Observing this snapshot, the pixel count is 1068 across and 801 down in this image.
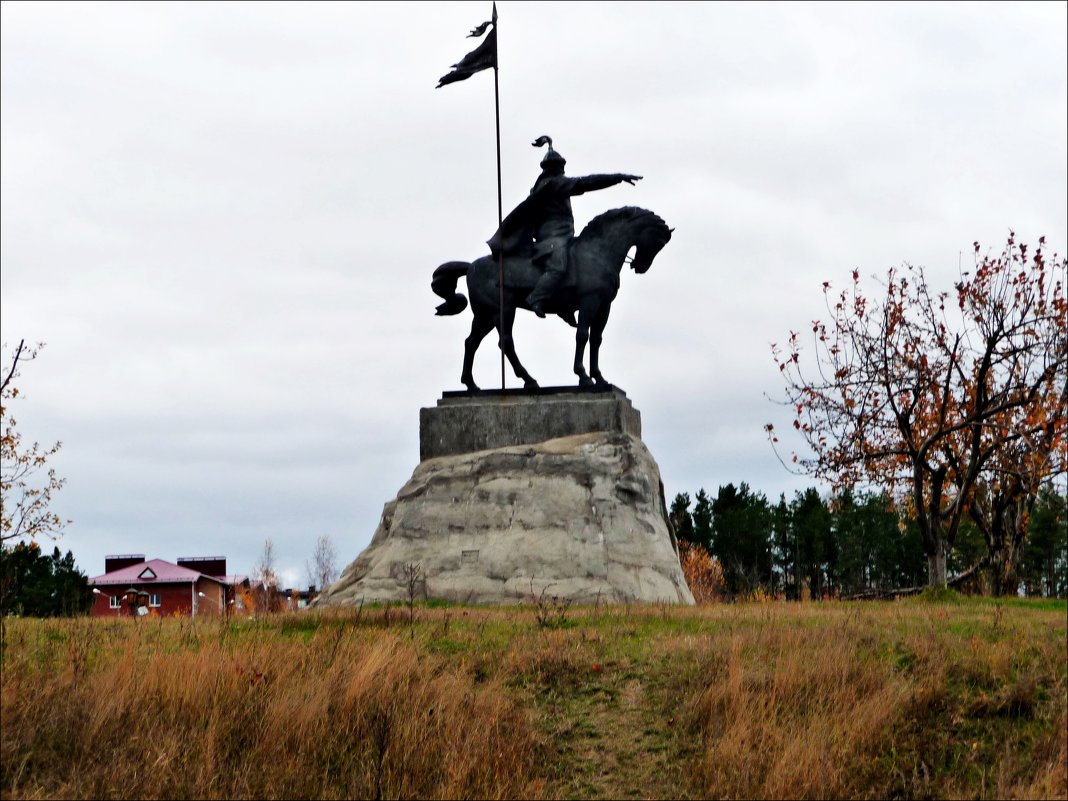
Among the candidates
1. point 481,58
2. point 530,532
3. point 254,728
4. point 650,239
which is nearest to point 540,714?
point 254,728

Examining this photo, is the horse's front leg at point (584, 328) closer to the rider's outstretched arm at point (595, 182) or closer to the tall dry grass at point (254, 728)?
the rider's outstretched arm at point (595, 182)

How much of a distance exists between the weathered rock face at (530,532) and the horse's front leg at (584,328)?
0.90 meters

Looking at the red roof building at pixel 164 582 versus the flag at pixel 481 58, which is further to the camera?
the red roof building at pixel 164 582

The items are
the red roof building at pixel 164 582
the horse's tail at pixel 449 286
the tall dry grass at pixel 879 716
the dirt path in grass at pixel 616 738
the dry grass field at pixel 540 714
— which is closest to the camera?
the dry grass field at pixel 540 714

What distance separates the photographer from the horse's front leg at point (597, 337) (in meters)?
18.8

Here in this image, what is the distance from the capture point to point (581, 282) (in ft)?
61.3

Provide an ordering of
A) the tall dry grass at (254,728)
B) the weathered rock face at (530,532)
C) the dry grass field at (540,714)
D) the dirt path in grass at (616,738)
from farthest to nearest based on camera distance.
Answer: the weathered rock face at (530,532) < the dirt path in grass at (616,738) < the dry grass field at (540,714) < the tall dry grass at (254,728)

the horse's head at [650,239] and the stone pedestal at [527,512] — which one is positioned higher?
the horse's head at [650,239]

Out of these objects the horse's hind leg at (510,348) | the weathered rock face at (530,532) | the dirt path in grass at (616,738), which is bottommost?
the dirt path in grass at (616,738)

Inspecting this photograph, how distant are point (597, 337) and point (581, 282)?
793 mm

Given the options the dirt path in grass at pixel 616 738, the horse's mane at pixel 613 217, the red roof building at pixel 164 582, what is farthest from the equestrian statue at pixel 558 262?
the red roof building at pixel 164 582

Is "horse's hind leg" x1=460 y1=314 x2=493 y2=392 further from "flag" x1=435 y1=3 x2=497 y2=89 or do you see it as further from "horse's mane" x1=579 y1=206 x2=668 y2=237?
"flag" x1=435 y1=3 x2=497 y2=89

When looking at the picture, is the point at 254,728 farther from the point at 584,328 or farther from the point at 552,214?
the point at 552,214

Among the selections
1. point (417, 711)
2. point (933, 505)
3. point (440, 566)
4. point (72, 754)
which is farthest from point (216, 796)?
point (933, 505)
